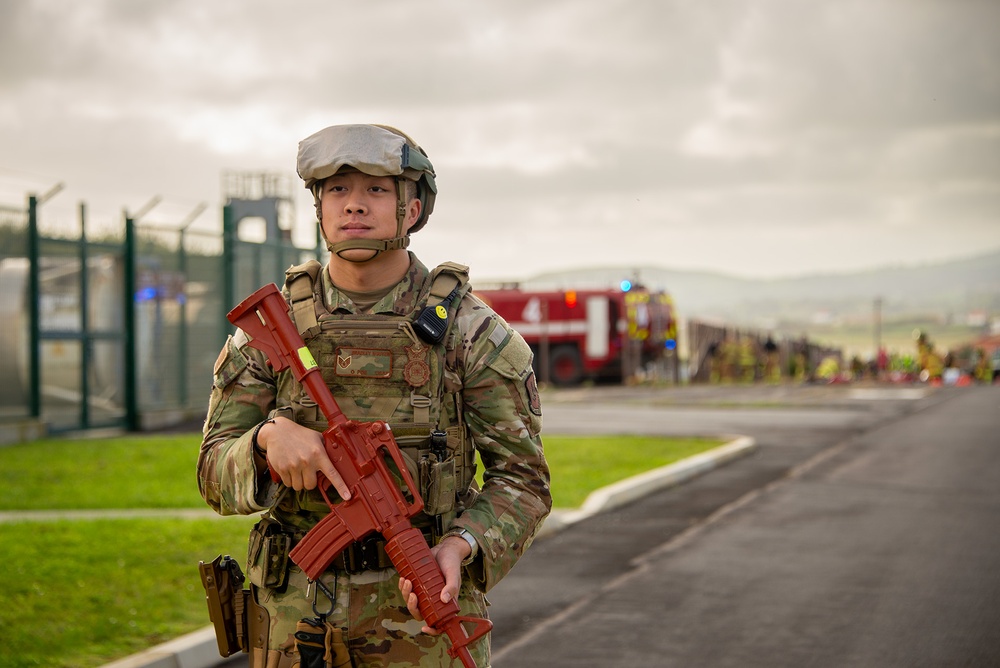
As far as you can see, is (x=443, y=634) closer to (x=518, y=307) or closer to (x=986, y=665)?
(x=986, y=665)

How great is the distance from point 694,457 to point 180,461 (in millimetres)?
6143

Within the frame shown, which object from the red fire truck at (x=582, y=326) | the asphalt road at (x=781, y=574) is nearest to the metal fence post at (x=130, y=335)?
the asphalt road at (x=781, y=574)

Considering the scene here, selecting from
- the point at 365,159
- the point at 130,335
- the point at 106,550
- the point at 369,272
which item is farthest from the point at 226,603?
the point at 130,335

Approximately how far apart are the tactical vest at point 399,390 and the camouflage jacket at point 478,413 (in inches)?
1.1

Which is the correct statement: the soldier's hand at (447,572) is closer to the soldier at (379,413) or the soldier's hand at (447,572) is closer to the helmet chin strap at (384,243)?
the soldier at (379,413)

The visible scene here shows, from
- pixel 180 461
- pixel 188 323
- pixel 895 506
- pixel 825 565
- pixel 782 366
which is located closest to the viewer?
pixel 825 565

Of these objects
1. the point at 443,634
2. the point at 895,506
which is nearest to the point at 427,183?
the point at 443,634

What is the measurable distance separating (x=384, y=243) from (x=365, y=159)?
8.4 inches

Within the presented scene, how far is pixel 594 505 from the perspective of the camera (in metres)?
11.6

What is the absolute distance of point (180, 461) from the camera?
13.8 metres

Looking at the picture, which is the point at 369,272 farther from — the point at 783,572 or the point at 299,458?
the point at 783,572

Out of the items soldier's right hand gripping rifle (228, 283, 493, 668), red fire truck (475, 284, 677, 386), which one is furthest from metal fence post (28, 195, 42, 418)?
red fire truck (475, 284, 677, 386)

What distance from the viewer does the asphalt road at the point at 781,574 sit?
679 cm

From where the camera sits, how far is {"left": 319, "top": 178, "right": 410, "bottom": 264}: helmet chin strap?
312 cm
